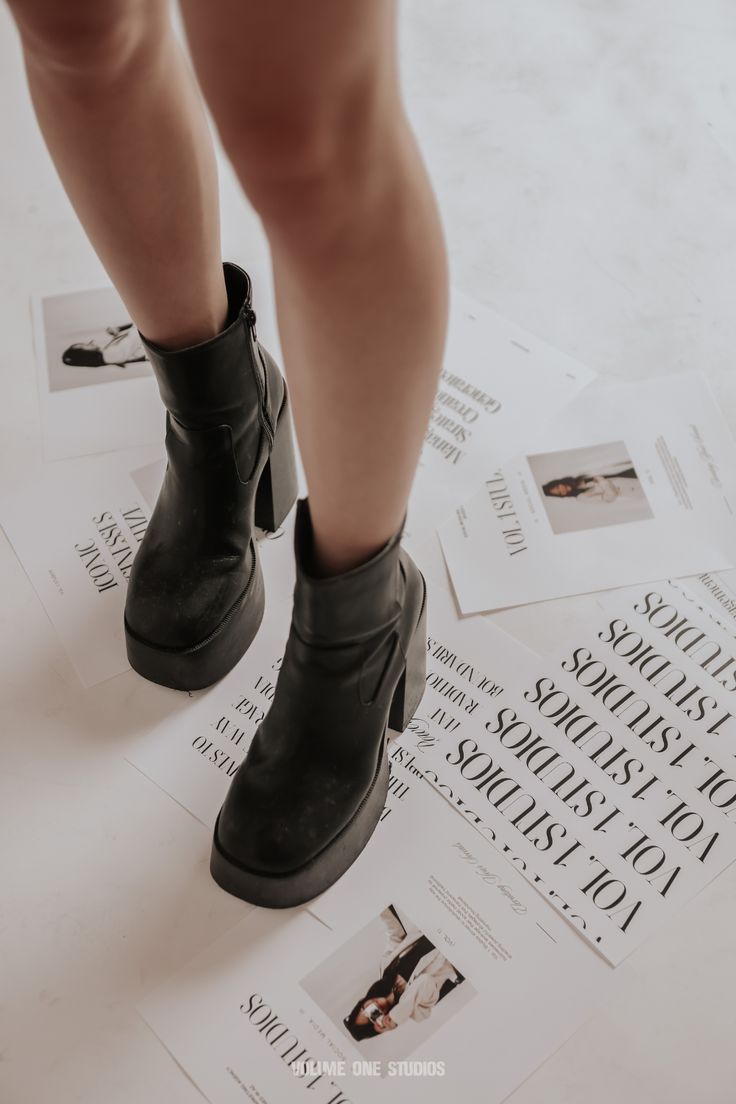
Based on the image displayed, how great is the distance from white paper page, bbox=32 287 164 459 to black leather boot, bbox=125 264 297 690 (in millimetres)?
235

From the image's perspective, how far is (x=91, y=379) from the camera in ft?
3.59

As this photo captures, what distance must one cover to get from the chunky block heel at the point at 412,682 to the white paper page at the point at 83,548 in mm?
264

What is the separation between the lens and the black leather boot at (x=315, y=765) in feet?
2.19

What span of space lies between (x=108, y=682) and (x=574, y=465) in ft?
1.73

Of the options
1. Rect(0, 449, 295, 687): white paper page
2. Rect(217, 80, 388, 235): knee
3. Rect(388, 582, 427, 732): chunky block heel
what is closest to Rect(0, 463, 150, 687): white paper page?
Rect(0, 449, 295, 687): white paper page

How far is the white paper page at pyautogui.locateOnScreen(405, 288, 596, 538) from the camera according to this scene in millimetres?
994

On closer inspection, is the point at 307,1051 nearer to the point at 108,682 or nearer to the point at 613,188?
the point at 108,682

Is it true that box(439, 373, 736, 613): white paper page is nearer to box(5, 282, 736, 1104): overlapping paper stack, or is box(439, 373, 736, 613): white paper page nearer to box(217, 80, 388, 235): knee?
box(5, 282, 736, 1104): overlapping paper stack

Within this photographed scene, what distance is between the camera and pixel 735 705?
0.83 metres

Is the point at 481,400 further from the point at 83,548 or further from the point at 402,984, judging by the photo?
→ the point at 402,984

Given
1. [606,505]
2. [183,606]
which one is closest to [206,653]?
[183,606]

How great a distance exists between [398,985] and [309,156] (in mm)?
573

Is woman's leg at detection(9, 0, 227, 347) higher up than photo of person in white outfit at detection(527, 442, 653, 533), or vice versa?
woman's leg at detection(9, 0, 227, 347)

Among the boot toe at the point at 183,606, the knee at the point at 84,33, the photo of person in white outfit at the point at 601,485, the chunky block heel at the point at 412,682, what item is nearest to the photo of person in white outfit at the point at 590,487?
the photo of person in white outfit at the point at 601,485
